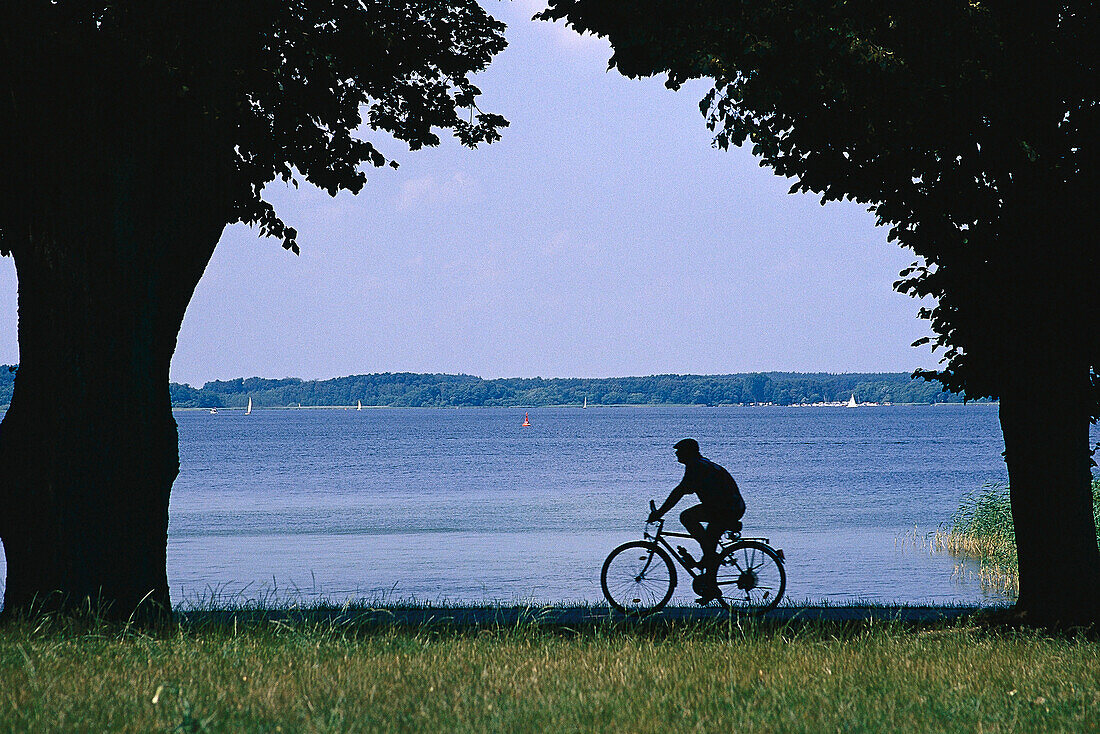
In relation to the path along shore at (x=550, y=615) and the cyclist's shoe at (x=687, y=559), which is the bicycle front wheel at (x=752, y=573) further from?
the path along shore at (x=550, y=615)

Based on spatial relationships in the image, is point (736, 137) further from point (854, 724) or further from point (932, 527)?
point (932, 527)

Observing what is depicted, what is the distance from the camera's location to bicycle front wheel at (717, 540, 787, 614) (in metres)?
11.8

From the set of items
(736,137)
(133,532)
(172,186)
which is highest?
(736,137)

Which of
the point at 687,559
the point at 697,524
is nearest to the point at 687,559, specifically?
the point at 687,559

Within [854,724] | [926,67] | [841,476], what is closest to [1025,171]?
[926,67]

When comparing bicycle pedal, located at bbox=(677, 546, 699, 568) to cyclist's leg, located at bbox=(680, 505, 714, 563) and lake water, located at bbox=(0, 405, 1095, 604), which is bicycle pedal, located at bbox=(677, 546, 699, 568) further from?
lake water, located at bbox=(0, 405, 1095, 604)

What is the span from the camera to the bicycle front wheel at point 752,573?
38.6 ft

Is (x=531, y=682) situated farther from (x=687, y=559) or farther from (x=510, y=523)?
(x=510, y=523)

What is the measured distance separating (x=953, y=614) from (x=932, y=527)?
24347 millimetres

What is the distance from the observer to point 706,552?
11.7 metres

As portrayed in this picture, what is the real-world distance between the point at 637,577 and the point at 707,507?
150 cm

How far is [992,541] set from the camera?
77.3 feet

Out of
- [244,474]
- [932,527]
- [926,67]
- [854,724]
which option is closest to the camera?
[854,724]

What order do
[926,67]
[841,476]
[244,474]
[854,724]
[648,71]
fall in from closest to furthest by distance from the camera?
1. [854,724]
2. [926,67]
3. [648,71]
4. [841,476]
5. [244,474]
